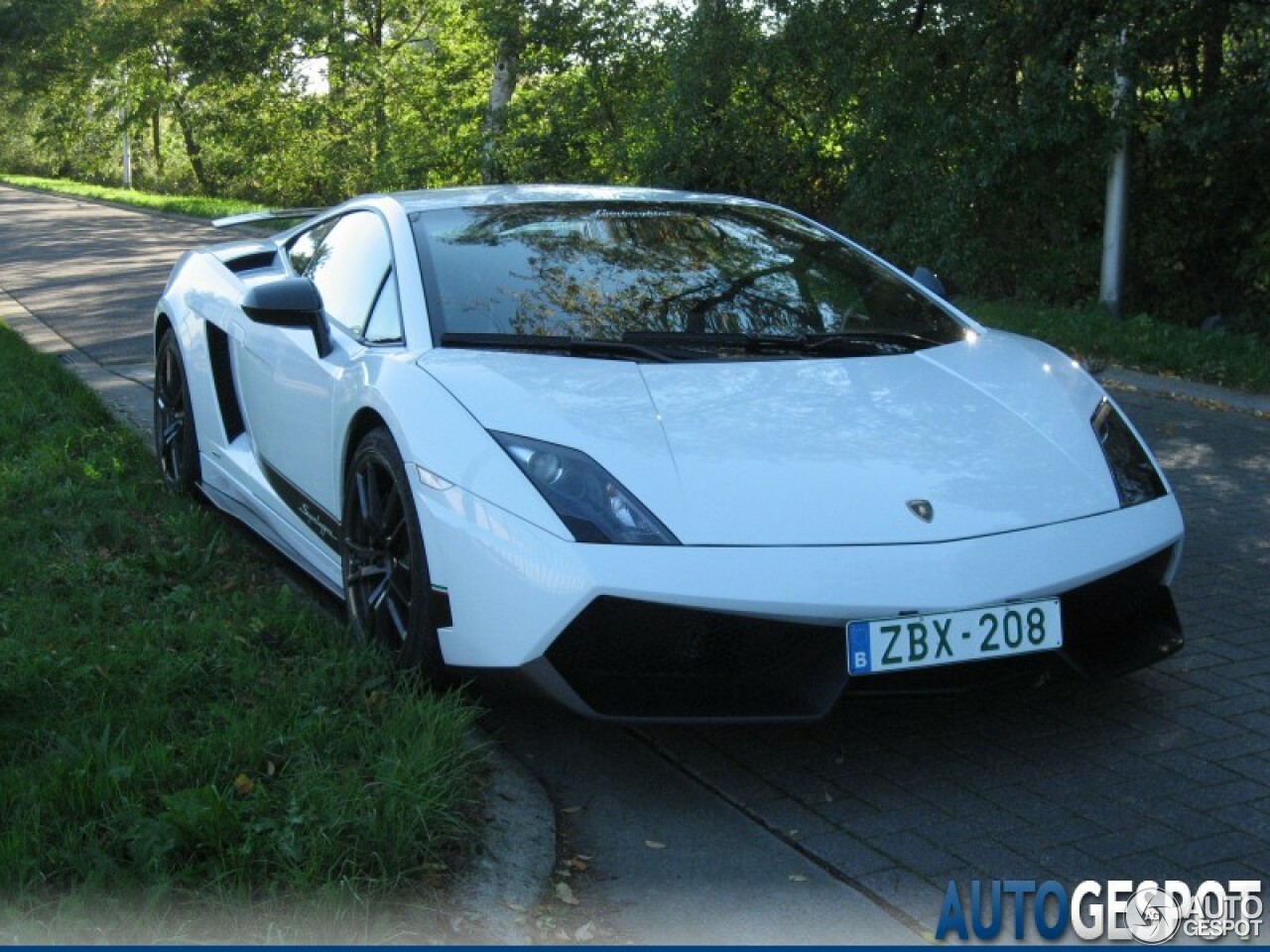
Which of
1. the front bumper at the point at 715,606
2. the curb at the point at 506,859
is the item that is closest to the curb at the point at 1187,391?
the front bumper at the point at 715,606

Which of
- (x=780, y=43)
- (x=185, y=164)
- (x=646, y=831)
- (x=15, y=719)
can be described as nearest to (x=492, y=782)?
(x=646, y=831)

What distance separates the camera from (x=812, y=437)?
3930mm

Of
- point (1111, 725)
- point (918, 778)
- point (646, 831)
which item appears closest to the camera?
point (646, 831)

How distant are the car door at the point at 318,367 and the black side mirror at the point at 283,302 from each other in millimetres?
146

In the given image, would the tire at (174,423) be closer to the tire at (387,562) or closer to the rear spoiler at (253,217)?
the rear spoiler at (253,217)

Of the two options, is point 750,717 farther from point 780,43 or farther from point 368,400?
point 780,43

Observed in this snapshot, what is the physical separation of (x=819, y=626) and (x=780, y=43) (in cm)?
1236

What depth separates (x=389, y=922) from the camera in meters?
2.95

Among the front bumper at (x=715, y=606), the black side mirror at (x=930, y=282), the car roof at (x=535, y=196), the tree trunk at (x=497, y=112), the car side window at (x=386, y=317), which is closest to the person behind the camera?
the front bumper at (x=715, y=606)

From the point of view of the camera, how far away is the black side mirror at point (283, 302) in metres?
4.66

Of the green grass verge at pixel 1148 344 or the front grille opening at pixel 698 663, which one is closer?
the front grille opening at pixel 698 663

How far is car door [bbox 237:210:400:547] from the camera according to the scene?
4.71 m

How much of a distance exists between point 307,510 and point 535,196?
1.25 m

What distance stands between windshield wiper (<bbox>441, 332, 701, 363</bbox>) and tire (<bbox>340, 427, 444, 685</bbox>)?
355 mm
